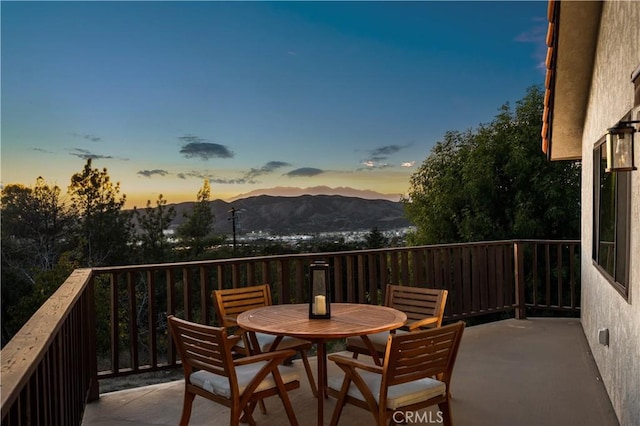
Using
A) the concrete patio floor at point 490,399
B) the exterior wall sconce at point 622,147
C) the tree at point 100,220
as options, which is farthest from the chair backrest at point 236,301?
the tree at point 100,220

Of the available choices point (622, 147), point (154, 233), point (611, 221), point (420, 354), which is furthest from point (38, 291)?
point (622, 147)

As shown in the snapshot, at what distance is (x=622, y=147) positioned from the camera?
2.66m

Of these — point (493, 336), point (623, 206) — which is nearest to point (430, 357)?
point (623, 206)

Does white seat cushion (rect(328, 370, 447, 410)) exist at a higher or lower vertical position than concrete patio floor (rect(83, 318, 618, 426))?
higher

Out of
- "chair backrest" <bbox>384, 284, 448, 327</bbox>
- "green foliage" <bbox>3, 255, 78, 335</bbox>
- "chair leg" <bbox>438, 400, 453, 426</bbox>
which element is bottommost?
"green foliage" <bbox>3, 255, 78, 335</bbox>

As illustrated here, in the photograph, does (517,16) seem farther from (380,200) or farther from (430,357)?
(430,357)

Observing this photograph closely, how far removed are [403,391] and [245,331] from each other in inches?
54.7

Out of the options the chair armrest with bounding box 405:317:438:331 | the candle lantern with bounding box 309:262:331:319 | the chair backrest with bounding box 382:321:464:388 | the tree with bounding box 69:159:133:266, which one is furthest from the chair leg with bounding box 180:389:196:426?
the tree with bounding box 69:159:133:266

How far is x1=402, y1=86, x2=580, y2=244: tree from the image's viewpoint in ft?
32.7

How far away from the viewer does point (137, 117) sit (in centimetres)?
1320

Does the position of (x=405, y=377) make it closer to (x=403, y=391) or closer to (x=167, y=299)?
(x=403, y=391)

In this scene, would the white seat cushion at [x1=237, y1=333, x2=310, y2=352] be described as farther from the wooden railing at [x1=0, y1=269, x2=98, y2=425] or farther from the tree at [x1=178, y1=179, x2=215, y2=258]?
the tree at [x1=178, y1=179, x2=215, y2=258]

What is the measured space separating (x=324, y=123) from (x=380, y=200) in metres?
2.57

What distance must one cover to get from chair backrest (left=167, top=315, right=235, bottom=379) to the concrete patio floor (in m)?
0.82
